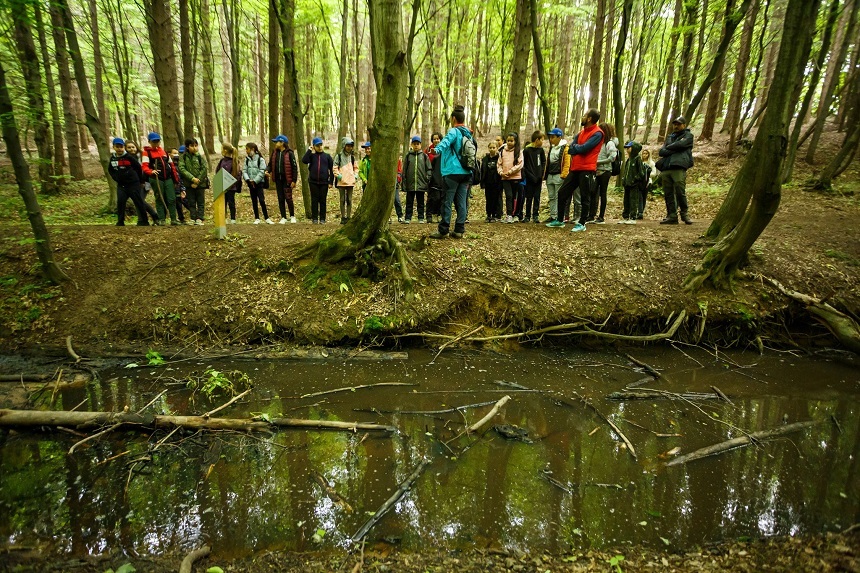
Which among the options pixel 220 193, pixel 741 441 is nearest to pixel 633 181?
pixel 741 441

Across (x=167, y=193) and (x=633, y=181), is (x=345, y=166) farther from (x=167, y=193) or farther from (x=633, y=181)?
(x=633, y=181)

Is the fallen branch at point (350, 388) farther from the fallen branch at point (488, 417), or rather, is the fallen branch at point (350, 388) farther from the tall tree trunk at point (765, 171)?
the tall tree trunk at point (765, 171)

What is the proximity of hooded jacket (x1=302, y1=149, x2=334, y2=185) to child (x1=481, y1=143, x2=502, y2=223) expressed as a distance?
3483 mm

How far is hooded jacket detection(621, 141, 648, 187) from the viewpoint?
369 inches

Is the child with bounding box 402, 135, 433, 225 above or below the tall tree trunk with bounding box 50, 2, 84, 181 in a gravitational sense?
below

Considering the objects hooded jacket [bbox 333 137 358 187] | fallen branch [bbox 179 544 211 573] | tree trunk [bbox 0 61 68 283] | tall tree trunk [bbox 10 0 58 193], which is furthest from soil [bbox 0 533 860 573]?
hooded jacket [bbox 333 137 358 187]

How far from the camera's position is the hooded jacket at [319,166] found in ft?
30.0

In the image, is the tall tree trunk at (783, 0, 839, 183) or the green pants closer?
the green pants

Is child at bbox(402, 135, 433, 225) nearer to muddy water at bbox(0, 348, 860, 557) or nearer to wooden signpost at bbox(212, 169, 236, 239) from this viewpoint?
wooden signpost at bbox(212, 169, 236, 239)

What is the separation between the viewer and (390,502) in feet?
11.1

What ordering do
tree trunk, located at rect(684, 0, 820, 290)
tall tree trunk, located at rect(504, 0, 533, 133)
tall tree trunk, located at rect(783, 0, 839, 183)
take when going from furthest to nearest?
tall tree trunk, located at rect(783, 0, 839, 183) < tall tree trunk, located at rect(504, 0, 533, 133) < tree trunk, located at rect(684, 0, 820, 290)

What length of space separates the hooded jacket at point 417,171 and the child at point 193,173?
456cm

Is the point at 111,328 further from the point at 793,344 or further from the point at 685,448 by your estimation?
the point at 793,344

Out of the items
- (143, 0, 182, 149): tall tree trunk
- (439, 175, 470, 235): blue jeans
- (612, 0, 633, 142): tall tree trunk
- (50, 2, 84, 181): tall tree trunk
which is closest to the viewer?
(439, 175, 470, 235): blue jeans
